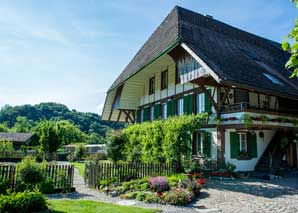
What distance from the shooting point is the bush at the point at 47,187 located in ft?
34.3

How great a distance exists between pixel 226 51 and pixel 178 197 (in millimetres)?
12131

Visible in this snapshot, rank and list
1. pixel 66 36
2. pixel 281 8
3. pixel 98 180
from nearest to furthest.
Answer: pixel 281 8, pixel 66 36, pixel 98 180

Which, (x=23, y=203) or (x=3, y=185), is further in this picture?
(x=3, y=185)

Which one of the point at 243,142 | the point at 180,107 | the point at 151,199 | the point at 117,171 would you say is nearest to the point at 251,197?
the point at 151,199

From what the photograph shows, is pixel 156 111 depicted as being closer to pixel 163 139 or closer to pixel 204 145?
pixel 163 139

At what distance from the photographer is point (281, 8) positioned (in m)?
9.52

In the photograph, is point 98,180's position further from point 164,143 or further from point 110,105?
point 110,105

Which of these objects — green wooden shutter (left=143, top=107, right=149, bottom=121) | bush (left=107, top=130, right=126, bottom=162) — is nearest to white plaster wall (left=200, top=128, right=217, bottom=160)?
bush (left=107, top=130, right=126, bottom=162)

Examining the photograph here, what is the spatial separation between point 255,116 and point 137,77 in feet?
37.5

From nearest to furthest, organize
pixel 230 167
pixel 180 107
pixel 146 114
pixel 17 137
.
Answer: pixel 230 167
pixel 180 107
pixel 146 114
pixel 17 137

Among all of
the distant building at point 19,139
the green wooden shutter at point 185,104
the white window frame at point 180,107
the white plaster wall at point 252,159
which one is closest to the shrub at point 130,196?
the white plaster wall at point 252,159

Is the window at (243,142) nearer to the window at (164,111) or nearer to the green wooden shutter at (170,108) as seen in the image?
the green wooden shutter at (170,108)

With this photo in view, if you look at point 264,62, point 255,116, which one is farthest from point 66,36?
point 264,62

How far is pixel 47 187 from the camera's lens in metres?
10.6
